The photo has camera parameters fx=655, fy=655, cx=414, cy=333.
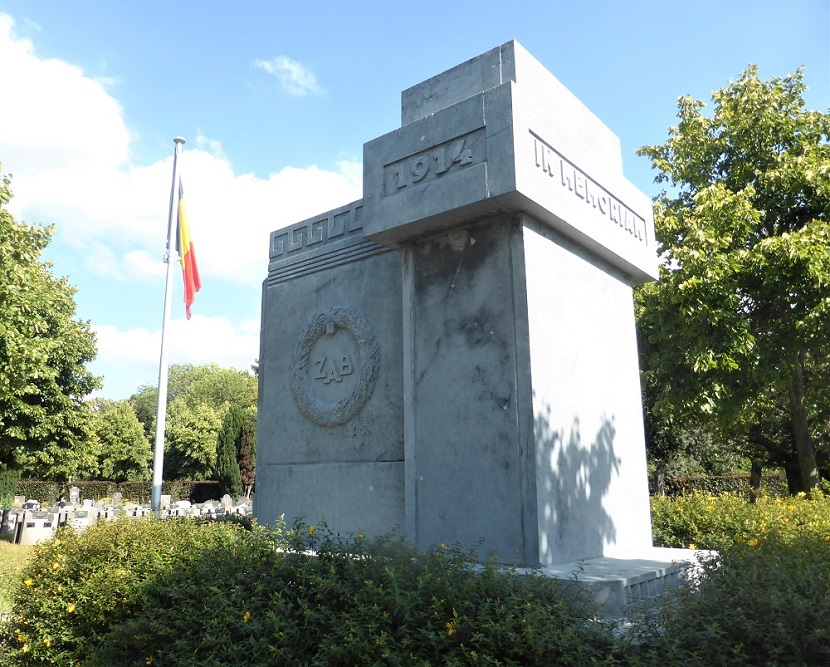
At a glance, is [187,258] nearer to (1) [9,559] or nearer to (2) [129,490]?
(1) [9,559]

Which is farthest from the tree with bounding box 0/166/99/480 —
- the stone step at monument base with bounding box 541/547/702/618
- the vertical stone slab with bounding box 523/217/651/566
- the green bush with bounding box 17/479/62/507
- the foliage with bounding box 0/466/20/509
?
the stone step at monument base with bounding box 541/547/702/618

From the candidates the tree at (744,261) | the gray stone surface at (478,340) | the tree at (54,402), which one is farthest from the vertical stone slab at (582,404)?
the tree at (54,402)

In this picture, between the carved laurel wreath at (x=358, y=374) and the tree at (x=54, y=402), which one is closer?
the carved laurel wreath at (x=358, y=374)

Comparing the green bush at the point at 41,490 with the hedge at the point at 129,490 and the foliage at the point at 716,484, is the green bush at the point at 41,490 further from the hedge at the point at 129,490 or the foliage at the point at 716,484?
the foliage at the point at 716,484

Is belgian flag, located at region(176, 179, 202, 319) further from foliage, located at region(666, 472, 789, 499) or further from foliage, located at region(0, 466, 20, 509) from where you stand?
foliage, located at region(666, 472, 789, 499)

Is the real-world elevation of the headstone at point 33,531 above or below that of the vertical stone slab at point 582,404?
below

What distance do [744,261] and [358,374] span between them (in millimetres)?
9739

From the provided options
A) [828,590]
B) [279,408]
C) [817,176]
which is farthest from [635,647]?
[817,176]

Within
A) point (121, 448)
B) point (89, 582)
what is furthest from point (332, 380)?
point (121, 448)

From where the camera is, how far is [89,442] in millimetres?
27047

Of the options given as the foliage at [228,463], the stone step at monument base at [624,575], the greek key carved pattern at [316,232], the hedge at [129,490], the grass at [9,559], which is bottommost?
the grass at [9,559]

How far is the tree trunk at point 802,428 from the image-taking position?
15008mm

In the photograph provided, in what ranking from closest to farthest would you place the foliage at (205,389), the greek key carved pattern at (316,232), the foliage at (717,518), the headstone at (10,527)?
1. the greek key carved pattern at (316,232)
2. the foliage at (717,518)
3. the headstone at (10,527)
4. the foliage at (205,389)

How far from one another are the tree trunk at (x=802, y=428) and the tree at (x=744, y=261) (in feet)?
0.08
